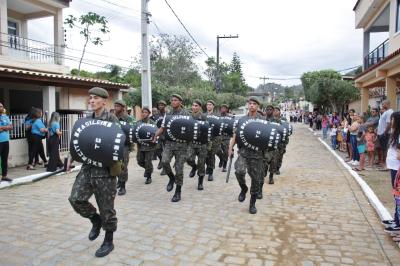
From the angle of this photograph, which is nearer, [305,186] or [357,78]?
[305,186]

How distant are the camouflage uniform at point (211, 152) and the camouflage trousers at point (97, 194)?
4.85 m

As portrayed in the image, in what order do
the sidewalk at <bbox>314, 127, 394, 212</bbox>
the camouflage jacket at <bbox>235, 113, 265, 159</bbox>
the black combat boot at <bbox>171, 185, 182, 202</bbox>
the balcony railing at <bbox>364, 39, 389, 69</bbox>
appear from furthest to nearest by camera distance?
the balcony railing at <bbox>364, 39, 389, 69</bbox>, the sidewalk at <bbox>314, 127, 394, 212</bbox>, the black combat boot at <bbox>171, 185, 182, 202</bbox>, the camouflage jacket at <bbox>235, 113, 265, 159</bbox>

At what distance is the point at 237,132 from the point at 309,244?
2088 mm

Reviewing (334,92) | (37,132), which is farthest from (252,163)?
(334,92)

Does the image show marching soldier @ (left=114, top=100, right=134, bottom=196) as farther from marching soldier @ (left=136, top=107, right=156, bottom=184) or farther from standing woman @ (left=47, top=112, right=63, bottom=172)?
standing woman @ (left=47, top=112, right=63, bottom=172)

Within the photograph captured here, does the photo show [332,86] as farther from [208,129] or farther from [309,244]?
[309,244]

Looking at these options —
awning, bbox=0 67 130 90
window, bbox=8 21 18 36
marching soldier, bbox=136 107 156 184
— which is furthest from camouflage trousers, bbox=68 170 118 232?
window, bbox=8 21 18 36

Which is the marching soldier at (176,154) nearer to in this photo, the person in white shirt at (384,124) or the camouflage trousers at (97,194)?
the camouflage trousers at (97,194)

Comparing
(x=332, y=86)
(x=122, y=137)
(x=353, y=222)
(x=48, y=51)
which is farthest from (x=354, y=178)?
(x=332, y=86)

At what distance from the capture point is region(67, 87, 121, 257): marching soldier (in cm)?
426

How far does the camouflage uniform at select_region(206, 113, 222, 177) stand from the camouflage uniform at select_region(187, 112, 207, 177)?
682mm

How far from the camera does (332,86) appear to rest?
30.8 metres

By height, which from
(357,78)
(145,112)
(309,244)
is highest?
(357,78)

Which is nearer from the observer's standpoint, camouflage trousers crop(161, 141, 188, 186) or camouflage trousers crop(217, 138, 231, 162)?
camouflage trousers crop(161, 141, 188, 186)
